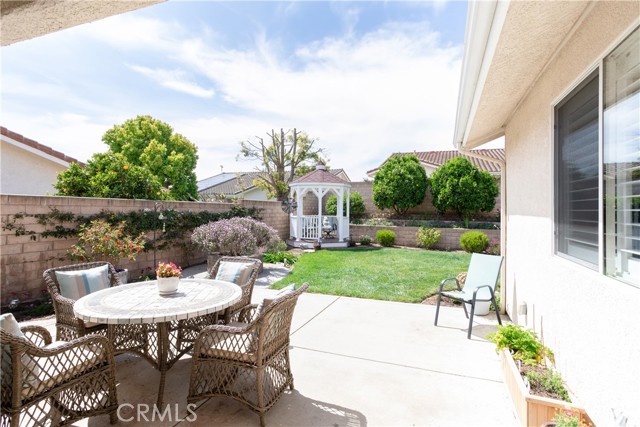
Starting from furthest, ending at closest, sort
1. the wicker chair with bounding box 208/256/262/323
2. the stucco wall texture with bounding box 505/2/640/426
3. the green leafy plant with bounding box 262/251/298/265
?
the green leafy plant with bounding box 262/251/298/265, the wicker chair with bounding box 208/256/262/323, the stucco wall texture with bounding box 505/2/640/426

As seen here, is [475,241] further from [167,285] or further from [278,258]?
[167,285]

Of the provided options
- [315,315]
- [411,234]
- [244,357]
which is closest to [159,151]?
[411,234]

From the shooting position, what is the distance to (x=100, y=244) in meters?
6.68

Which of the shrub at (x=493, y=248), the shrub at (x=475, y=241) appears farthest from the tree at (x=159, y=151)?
the shrub at (x=493, y=248)

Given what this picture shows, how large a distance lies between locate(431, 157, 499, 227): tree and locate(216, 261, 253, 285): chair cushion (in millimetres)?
12242

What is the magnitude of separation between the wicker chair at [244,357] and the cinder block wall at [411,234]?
12.1 meters

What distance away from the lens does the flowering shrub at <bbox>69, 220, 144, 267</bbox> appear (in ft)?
21.6

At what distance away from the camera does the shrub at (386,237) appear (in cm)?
1413

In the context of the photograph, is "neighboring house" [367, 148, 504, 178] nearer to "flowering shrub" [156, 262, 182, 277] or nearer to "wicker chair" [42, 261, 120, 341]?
"flowering shrub" [156, 262, 182, 277]

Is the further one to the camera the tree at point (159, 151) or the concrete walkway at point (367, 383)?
the tree at point (159, 151)

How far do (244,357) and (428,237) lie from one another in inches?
475

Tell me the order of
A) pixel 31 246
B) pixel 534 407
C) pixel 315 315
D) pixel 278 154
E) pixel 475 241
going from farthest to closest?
pixel 278 154 < pixel 475 241 < pixel 31 246 < pixel 315 315 < pixel 534 407

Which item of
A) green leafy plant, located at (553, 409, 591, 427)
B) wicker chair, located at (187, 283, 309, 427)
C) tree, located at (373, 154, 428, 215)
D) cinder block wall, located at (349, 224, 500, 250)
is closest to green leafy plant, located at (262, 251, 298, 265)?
cinder block wall, located at (349, 224, 500, 250)

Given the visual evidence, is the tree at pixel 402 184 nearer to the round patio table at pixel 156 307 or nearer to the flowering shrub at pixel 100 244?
the flowering shrub at pixel 100 244
